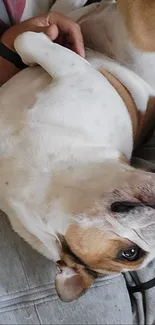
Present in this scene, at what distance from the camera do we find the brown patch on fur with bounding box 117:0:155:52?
1480 millimetres

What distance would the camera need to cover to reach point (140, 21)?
4.91ft

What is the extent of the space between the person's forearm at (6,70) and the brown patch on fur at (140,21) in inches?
12.0

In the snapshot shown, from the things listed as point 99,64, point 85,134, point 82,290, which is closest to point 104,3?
point 99,64

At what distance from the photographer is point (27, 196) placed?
127cm

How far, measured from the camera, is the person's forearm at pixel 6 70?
1.53 meters

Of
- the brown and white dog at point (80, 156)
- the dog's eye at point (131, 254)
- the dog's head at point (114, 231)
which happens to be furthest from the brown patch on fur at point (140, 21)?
the dog's eye at point (131, 254)

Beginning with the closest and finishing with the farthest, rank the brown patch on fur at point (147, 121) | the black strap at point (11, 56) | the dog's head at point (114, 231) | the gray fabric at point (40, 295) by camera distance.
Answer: the dog's head at point (114, 231)
the gray fabric at point (40, 295)
the black strap at point (11, 56)
the brown patch on fur at point (147, 121)

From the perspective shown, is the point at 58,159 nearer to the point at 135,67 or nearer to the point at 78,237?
the point at 78,237

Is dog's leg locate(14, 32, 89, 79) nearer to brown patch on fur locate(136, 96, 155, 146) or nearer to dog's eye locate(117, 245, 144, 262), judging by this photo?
brown patch on fur locate(136, 96, 155, 146)

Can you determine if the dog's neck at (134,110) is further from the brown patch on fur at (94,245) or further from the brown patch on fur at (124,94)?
the brown patch on fur at (94,245)

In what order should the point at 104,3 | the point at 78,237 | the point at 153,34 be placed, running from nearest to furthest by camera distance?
the point at 78,237, the point at 153,34, the point at 104,3

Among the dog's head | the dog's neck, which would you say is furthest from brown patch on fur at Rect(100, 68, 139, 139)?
the dog's head

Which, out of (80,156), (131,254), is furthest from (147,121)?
(131,254)

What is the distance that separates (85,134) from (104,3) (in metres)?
0.49
